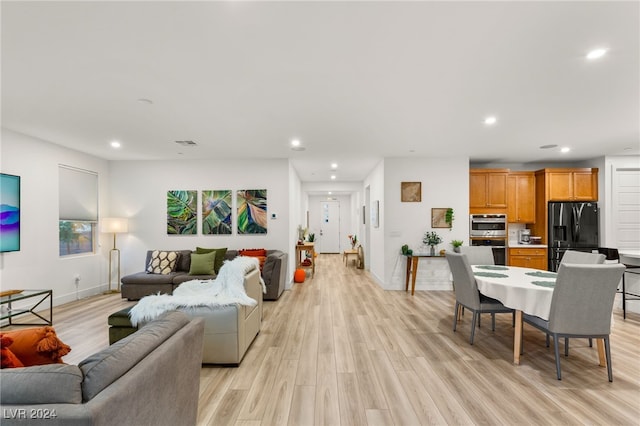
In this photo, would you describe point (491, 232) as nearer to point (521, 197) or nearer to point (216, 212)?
point (521, 197)

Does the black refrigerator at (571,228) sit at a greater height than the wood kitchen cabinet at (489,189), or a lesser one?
lesser

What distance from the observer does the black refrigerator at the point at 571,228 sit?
580cm

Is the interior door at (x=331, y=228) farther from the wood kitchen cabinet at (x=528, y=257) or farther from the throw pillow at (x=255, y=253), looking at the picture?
the wood kitchen cabinet at (x=528, y=257)

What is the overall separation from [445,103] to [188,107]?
9.02 ft

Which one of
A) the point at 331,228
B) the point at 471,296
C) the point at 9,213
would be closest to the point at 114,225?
the point at 9,213

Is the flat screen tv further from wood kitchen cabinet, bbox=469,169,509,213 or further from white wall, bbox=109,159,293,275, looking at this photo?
wood kitchen cabinet, bbox=469,169,509,213

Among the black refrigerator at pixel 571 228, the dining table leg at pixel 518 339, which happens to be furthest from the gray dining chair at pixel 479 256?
the black refrigerator at pixel 571 228

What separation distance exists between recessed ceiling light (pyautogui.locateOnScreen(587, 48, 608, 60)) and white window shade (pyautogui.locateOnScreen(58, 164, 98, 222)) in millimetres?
6744

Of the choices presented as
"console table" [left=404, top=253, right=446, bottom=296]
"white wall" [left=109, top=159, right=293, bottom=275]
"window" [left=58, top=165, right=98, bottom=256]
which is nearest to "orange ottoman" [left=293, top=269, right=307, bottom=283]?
"white wall" [left=109, top=159, right=293, bottom=275]

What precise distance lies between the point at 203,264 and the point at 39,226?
235 cm

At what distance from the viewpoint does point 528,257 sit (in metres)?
5.80

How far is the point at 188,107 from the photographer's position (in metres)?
3.35

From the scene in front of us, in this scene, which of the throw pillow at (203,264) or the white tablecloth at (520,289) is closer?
the white tablecloth at (520,289)

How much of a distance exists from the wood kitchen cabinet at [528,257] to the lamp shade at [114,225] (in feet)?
23.7
